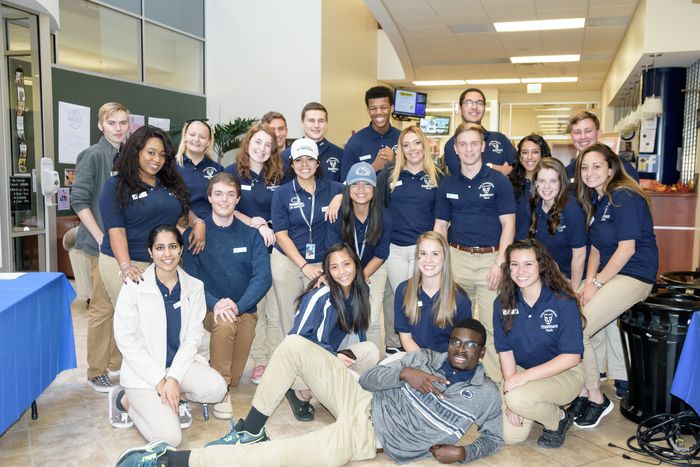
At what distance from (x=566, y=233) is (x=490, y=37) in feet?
23.8

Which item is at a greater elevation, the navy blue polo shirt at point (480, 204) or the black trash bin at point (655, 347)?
the navy blue polo shirt at point (480, 204)

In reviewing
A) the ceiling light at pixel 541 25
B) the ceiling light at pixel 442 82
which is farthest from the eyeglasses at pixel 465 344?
the ceiling light at pixel 442 82

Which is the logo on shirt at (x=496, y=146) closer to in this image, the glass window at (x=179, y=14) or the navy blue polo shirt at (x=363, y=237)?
the navy blue polo shirt at (x=363, y=237)

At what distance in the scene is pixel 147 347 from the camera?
3.14m

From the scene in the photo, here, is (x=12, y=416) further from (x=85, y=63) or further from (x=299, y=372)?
(x=85, y=63)

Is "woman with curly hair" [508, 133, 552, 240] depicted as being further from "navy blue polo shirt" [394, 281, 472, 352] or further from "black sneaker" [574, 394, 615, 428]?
"black sneaker" [574, 394, 615, 428]

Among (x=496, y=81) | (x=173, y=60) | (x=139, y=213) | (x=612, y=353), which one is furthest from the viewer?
(x=496, y=81)

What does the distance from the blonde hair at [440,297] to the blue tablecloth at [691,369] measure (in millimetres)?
1074

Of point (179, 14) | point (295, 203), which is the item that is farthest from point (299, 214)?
point (179, 14)

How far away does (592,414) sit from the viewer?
132 inches

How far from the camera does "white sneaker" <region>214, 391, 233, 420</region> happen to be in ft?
11.1

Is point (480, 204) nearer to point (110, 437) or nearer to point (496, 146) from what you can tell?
point (496, 146)

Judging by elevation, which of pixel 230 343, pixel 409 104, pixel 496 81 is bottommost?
pixel 230 343

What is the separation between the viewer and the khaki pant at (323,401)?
8.54 ft
